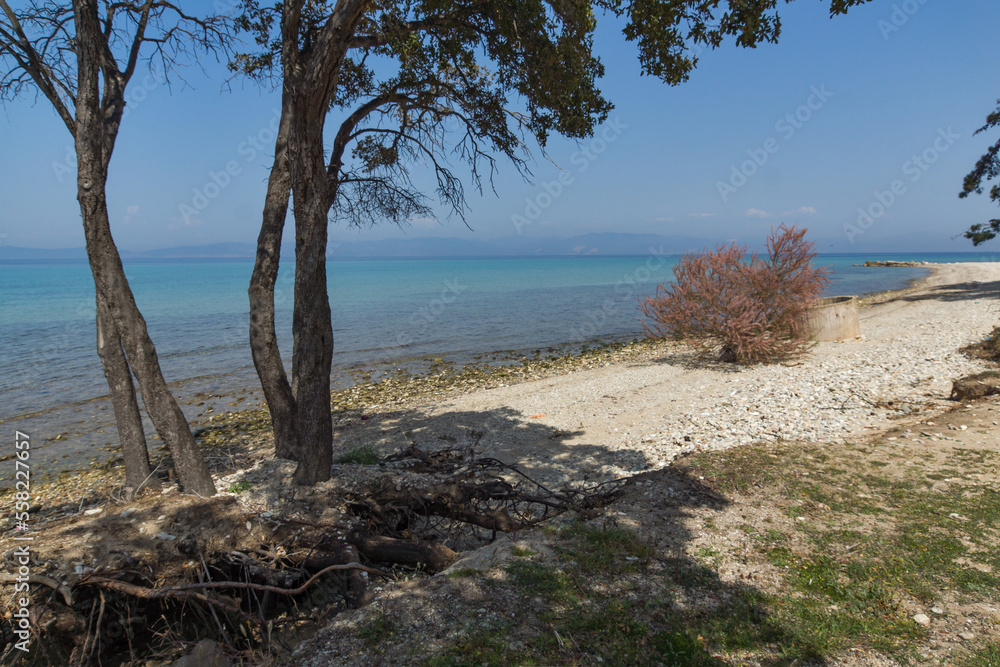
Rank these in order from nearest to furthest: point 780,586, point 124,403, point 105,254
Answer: point 780,586
point 105,254
point 124,403

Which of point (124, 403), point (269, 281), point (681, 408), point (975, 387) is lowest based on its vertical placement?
point (681, 408)

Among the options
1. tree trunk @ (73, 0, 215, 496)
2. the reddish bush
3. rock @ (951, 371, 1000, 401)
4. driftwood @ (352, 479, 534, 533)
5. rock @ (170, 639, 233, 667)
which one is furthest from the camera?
the reddish bush

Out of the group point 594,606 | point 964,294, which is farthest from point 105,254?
point 964,294

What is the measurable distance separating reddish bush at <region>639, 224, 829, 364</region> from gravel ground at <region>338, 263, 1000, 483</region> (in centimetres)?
51

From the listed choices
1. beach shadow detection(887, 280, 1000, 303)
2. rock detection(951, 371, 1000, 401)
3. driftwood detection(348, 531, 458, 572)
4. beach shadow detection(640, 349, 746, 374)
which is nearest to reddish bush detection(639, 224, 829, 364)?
beach shadow detection(640, 349, 746, 374)

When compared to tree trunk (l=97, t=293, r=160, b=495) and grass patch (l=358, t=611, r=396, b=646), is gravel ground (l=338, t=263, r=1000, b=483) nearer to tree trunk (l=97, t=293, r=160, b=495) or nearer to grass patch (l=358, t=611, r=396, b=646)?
tree trunk (l=97, t=293, r=160, b=495)

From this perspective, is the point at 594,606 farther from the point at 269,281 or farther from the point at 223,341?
the point at 223,341

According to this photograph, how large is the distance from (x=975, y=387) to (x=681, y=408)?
418 cm

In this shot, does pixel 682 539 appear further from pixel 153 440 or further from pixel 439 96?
pixel 153 440

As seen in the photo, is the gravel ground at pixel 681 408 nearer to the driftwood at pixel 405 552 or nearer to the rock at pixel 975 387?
the rock at pixel 975 387

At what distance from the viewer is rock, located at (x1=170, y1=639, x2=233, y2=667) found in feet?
10.1

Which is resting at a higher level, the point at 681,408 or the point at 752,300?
the point at 752,300

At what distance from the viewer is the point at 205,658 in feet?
10.2

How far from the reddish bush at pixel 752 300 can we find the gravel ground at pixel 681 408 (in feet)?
1.67
